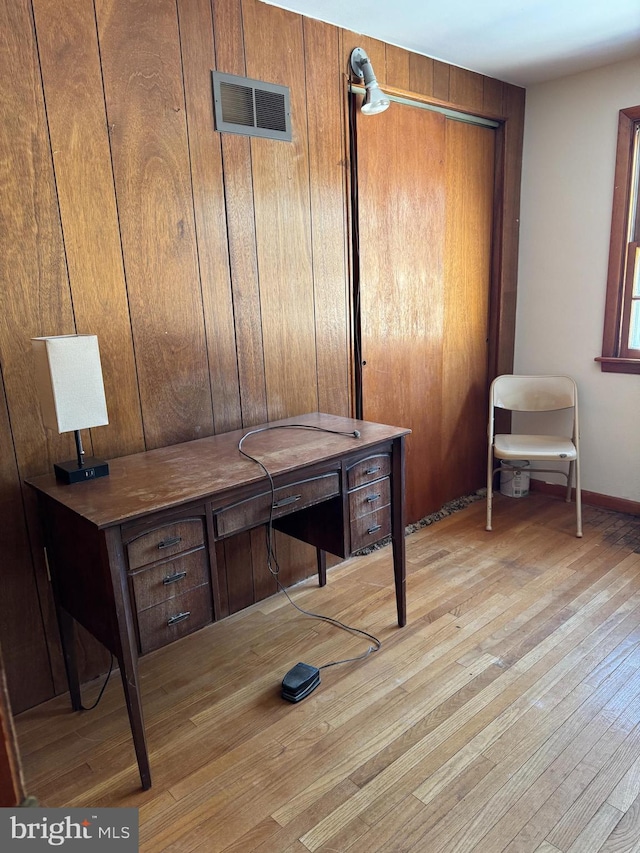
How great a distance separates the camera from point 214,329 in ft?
7.42

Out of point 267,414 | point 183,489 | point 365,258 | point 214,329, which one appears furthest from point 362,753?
point 365,258

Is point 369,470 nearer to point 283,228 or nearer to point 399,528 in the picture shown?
point 399,528

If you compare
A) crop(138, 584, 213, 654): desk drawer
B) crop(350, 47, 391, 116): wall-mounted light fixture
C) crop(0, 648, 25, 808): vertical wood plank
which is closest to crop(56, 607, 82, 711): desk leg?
crop(138, 584, 213, 654): desk drawer

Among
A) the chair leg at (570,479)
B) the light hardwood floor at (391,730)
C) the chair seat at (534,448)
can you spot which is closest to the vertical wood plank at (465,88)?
the chair seat at (534,448)

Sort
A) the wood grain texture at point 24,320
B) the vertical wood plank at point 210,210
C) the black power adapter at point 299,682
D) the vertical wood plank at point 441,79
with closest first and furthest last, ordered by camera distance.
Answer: the wood grain texture at point 24,320 < the black power adapter at point 299,682 < the vertical wood plank at point 210,210 < the vertical wood plank at point 441,79

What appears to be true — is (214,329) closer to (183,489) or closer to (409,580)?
(183,489)

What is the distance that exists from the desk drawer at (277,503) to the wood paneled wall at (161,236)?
1.85ft

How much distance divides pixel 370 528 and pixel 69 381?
1.18m

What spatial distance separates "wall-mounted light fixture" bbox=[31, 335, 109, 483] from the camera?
1.62 metres

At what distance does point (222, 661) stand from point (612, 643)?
147 cm

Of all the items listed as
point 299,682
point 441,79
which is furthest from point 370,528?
point 441,79

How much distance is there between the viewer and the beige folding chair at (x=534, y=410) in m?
3.11

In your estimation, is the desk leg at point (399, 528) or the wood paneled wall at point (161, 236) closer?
the wood paneled wall at point (161, 236)

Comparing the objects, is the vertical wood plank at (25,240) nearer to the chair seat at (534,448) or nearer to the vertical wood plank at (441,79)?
the vertical wood plank at (441,79)
